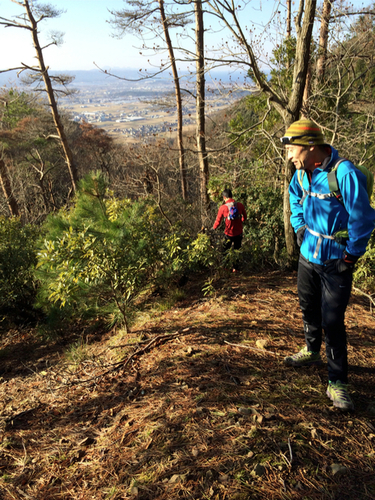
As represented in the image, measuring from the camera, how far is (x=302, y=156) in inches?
89.2

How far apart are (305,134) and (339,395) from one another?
1.91 m

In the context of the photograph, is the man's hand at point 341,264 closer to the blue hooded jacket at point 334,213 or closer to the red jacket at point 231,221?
the blue hooded jacket at point 334,213

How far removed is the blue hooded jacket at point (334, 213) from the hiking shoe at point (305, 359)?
0.97 metres

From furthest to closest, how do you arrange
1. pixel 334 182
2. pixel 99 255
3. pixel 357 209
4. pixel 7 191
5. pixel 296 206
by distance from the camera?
pixel 7 191 < pixel 99 255 < pixel 296 206 < pixel 334 182 < pixel 357 209

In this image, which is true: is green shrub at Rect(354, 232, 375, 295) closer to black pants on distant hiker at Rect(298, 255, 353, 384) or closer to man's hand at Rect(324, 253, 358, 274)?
black pants on distant hiker at Rect(298, 255, 353, 384)

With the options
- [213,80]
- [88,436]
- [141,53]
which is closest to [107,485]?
[88,436]

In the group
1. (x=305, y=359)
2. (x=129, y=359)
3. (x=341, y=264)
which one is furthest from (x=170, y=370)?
(x=341, y=264)

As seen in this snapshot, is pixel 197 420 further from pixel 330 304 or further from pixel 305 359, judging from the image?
pixel 330 304

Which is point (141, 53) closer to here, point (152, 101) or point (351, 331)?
point (152, 101)

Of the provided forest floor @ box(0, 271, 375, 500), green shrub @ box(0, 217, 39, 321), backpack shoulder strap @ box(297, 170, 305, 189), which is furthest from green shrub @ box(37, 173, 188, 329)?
green shrub @ box(0, 217, 39, 321)

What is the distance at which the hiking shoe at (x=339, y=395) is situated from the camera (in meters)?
2.25

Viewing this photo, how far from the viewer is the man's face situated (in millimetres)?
2238

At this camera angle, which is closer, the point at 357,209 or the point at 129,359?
the point at 357,209

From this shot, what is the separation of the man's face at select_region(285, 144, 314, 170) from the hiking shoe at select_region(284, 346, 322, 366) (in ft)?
5.35
